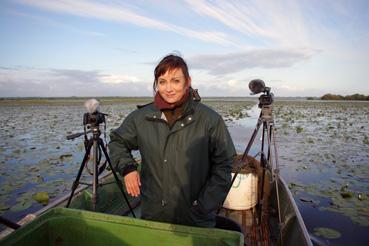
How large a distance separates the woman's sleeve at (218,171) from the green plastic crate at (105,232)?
0.46 meters

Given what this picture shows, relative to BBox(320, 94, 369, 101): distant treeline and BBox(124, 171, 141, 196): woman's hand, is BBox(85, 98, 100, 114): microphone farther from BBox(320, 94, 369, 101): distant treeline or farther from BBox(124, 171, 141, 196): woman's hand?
BBox(320, 94, 369, 101): distant treeline

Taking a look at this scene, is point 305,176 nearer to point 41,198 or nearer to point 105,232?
point 41,198

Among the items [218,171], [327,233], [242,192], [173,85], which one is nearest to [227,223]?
[218,171]

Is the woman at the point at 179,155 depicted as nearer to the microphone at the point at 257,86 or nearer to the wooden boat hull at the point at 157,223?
the wooden boat hull at the point at 157,223

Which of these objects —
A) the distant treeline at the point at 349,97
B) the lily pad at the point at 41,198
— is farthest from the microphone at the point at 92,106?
the distant treeline at the point at 349,97

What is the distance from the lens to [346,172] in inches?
325

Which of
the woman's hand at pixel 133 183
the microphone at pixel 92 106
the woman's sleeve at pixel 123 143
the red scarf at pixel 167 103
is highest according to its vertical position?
the red scarf at pixel 167 103

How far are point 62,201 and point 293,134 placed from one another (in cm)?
1442

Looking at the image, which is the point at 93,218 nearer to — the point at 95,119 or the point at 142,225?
the point at 142,225

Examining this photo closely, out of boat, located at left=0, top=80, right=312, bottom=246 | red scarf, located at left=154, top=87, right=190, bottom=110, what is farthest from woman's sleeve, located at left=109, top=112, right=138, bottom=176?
boat, located at left=0, top=80, right=312, bottom=246

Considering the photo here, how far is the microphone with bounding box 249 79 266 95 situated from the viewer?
3.80 meters

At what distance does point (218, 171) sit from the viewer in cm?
207

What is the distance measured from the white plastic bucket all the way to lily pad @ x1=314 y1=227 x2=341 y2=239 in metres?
1.30

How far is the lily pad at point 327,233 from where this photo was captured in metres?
4.82
